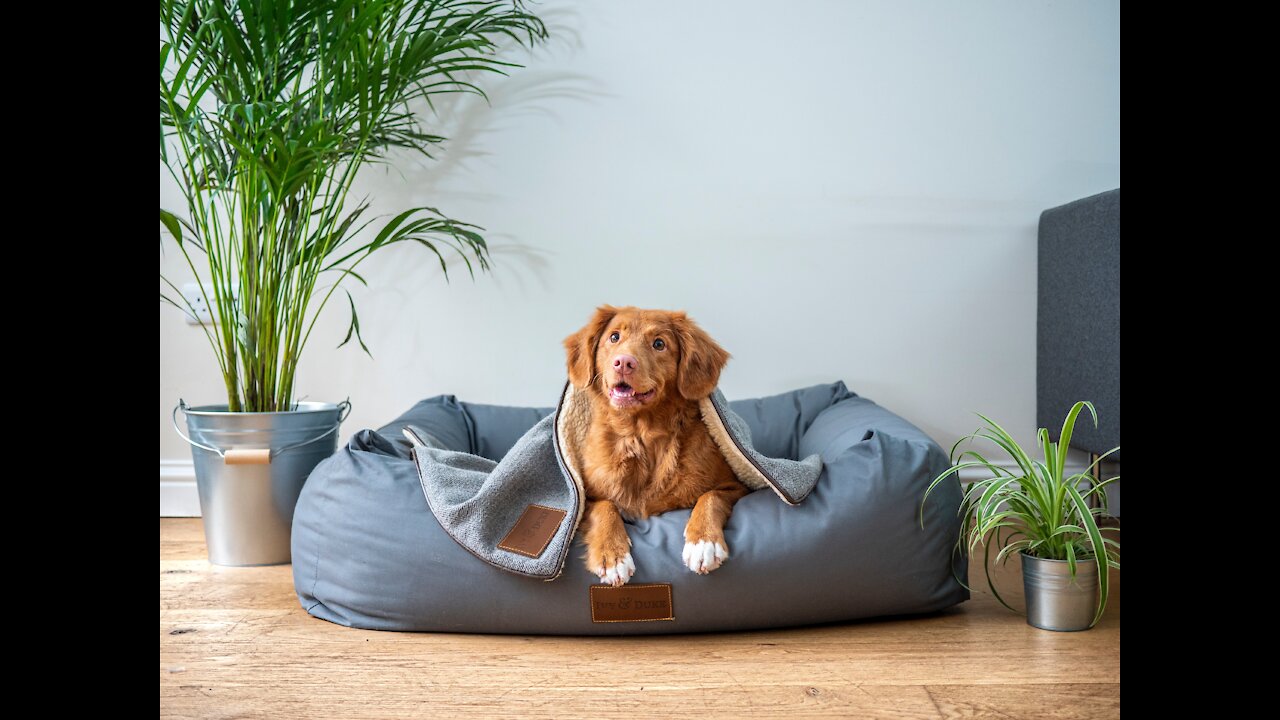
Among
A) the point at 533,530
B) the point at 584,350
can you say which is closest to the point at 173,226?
the point at 584,350

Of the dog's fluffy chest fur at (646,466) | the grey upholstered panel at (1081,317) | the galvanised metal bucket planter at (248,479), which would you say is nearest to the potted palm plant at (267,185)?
the galvanised metal bucket planter at (248,479)

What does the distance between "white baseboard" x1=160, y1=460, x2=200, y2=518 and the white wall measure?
5.8 inches

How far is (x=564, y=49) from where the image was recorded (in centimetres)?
289

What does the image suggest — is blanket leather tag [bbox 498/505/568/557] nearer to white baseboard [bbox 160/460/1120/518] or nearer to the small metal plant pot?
the small metal plant pot

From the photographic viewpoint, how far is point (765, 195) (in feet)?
9.61

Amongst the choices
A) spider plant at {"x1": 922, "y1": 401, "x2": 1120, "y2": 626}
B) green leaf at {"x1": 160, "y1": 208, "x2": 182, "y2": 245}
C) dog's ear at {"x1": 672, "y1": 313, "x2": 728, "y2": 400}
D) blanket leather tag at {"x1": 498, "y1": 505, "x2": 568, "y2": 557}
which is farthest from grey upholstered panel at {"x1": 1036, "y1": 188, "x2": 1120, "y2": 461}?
green leaf at {"x1": 160, "y1": 208, "x2": 182, "y2": 245}

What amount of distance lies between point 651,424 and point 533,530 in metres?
0.34

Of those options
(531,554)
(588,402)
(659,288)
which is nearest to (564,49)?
(659,288)

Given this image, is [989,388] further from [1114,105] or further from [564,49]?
[564,49]

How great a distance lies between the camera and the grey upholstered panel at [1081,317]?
244cm

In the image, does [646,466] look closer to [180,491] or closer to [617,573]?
[617,573]

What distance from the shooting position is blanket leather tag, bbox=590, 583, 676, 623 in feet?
5.31

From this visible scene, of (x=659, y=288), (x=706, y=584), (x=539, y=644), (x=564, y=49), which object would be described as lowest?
(x=539, y=644)
